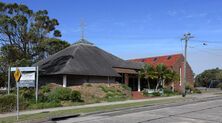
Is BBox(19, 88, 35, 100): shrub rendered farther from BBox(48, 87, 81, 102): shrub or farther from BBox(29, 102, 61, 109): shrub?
BBox(29, 102, 61, 109): shrub

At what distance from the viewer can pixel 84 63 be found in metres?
38.4

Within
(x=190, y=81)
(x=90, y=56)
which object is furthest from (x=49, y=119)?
(x=190, y=81)

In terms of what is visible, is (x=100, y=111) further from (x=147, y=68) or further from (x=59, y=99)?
(x=147, y=68)

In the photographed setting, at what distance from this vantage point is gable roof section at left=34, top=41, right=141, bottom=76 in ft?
118

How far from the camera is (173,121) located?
15.4m

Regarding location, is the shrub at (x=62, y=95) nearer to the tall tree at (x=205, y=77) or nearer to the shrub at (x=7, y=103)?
the shrub at (x=7, y=103)

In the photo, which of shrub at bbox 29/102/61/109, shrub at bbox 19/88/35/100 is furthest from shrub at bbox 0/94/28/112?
shrub at bbox 19/88/35/100

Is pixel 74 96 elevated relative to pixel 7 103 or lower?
elevated

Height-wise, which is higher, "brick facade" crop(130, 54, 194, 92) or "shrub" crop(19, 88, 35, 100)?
"brick facade" crop(130, 54, 194, 92)

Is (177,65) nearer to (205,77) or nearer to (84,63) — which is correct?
(84,63)

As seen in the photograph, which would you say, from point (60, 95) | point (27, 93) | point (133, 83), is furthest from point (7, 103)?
point (133, 83)

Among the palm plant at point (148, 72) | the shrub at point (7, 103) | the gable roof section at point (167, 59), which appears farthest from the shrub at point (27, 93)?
the gable roof section at point (167, 59)

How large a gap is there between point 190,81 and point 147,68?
16412mm

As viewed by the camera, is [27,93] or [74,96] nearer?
[27,93]
